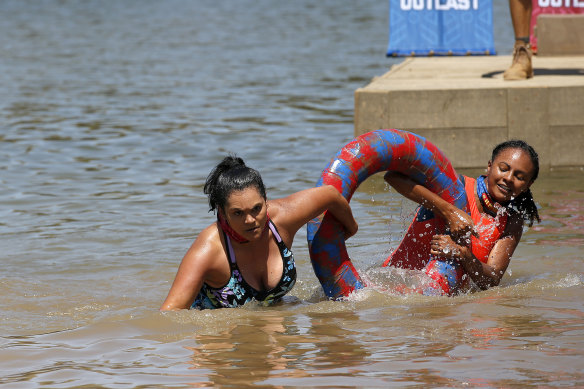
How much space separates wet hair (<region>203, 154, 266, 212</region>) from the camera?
4.88 meters

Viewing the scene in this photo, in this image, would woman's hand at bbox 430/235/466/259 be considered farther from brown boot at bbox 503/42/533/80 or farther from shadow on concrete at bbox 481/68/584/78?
shadow on concrete at bbox 481/68/584/78

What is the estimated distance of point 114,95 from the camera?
15.5 metres

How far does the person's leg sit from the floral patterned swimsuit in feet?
16.4

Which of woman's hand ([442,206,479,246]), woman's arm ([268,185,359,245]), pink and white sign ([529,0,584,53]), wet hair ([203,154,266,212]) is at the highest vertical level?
pink and white sign ([529,0,584,53])

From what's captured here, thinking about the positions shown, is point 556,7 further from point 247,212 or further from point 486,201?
point 247,212

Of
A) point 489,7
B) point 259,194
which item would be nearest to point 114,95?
point 489,7

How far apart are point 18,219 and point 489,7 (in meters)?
7.38

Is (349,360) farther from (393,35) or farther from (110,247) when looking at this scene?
(393,35)

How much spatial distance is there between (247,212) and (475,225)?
5.31ft

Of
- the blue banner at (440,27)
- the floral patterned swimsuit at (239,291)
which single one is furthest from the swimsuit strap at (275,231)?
the blue banner at (440,27)

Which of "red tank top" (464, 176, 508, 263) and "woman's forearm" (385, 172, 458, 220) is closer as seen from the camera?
"woman's forearm" (385, 172, 458, 220)

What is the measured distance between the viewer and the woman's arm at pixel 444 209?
18.5ft

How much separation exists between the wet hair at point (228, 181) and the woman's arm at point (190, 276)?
0.78 ft

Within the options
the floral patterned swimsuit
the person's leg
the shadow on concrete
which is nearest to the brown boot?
the person's leg
